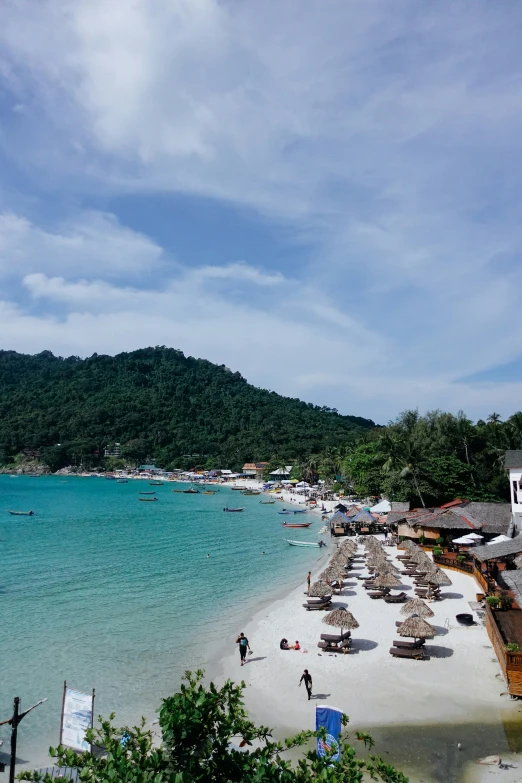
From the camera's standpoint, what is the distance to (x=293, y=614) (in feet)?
77.2

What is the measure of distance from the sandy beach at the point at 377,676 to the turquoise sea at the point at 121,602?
7.36ft

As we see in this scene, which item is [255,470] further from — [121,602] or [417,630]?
[417,630]

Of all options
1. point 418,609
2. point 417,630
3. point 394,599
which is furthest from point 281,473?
point 417,630

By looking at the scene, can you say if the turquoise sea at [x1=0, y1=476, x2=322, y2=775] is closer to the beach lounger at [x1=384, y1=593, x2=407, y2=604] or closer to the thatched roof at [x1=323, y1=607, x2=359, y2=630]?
the thatched roof at [x1=323, y1=607, x2=359, y2=630]

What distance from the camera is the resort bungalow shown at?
34781mm

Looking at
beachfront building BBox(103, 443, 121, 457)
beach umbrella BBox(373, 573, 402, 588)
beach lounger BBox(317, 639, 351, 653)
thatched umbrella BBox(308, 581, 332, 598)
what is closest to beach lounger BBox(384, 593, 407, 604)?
beach umbrella BBox(373, 573, 402, 588)

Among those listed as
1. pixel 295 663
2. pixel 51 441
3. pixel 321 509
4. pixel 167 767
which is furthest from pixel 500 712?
pixel 51 441

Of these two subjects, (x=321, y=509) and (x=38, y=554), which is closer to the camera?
(x=38, y=554)

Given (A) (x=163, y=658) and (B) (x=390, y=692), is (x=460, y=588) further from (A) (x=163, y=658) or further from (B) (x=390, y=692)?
(A) (x=163, y=658)

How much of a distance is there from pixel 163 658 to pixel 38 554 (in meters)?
25.6

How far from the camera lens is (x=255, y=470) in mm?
144750

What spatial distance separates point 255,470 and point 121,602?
390 feet

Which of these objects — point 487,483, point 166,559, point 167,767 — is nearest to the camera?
point 167,767

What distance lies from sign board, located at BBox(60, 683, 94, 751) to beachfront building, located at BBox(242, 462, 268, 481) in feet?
418
